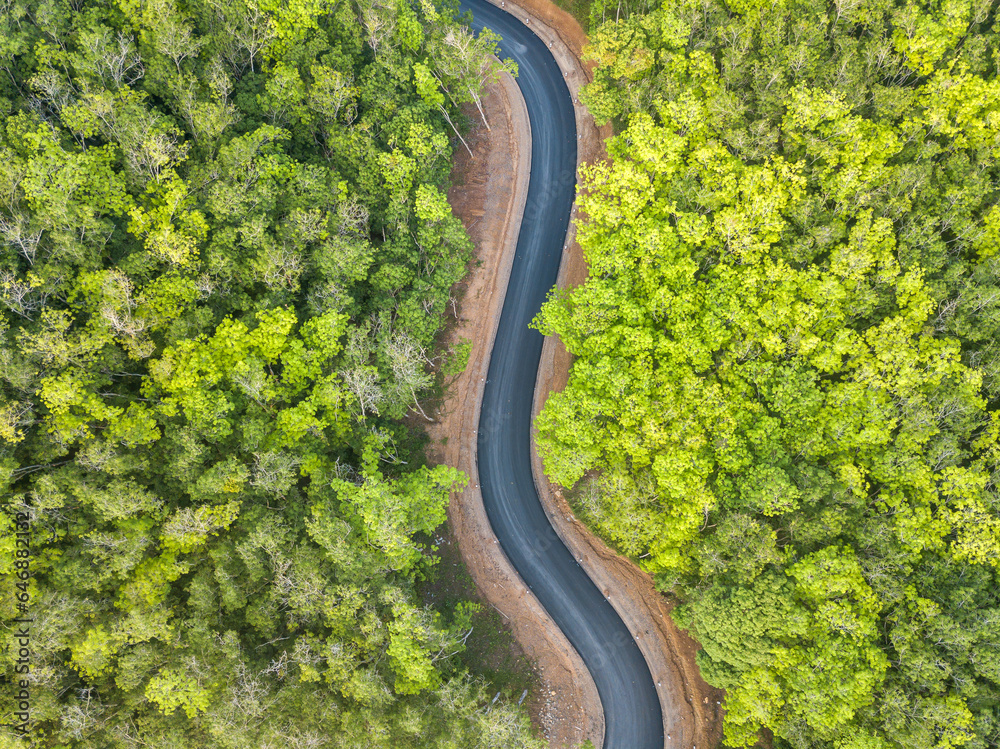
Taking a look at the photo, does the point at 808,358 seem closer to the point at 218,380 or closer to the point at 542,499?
the point at 542,499

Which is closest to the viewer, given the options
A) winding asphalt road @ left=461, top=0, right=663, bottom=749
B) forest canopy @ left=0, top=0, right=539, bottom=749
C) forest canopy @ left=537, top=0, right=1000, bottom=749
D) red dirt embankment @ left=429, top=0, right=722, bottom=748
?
forest canopy @ left=0, top=0, right=539, bottom=749

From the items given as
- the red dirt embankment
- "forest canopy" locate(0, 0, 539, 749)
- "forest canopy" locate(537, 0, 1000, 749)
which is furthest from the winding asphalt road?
"forest canopy" locate(0, 0, 539, 749)

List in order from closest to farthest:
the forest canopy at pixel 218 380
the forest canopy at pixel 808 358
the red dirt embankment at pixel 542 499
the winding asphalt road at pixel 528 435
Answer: the forest canopy at pixel 218 380 < the forest canopy at pixel 808 358 < the red dirt embankment at pixel 542 499 < the winding asphalt road at pixel 528 435

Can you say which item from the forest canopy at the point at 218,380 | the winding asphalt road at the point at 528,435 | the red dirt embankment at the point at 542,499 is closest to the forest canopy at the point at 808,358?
the red dirt embankment at the point at 542,499

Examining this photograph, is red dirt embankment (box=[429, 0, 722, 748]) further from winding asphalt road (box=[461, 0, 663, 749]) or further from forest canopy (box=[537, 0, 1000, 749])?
forest canopy (box=[537, 0, 1000, 749])

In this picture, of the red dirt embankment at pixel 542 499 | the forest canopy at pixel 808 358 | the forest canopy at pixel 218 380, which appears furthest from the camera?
the red dirt embankment at pixel 542 499

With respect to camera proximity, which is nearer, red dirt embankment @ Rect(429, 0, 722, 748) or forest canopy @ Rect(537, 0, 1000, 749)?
forest canopy @ Rect(537, 0, 1000, 749)

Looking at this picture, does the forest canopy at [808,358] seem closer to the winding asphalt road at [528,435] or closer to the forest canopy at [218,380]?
the winding asphalt road at [528,435]

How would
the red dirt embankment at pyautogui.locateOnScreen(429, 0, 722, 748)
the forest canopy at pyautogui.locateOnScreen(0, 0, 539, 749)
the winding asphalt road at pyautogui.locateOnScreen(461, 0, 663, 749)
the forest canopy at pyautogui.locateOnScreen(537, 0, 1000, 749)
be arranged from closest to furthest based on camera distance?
the forest canopy at pyautogui.locateOnScreen(0, 0, 539, 749) → the forest canopy at pyautogui.locateOnScreen(537, 0, 1000, 749) → the red dirt embankment at pyautogui.locateOnScreen(429, 0, 722, 748) → the winding asphalt road at pyautogui.locateOnScreen(461, 0, 663, 749)
